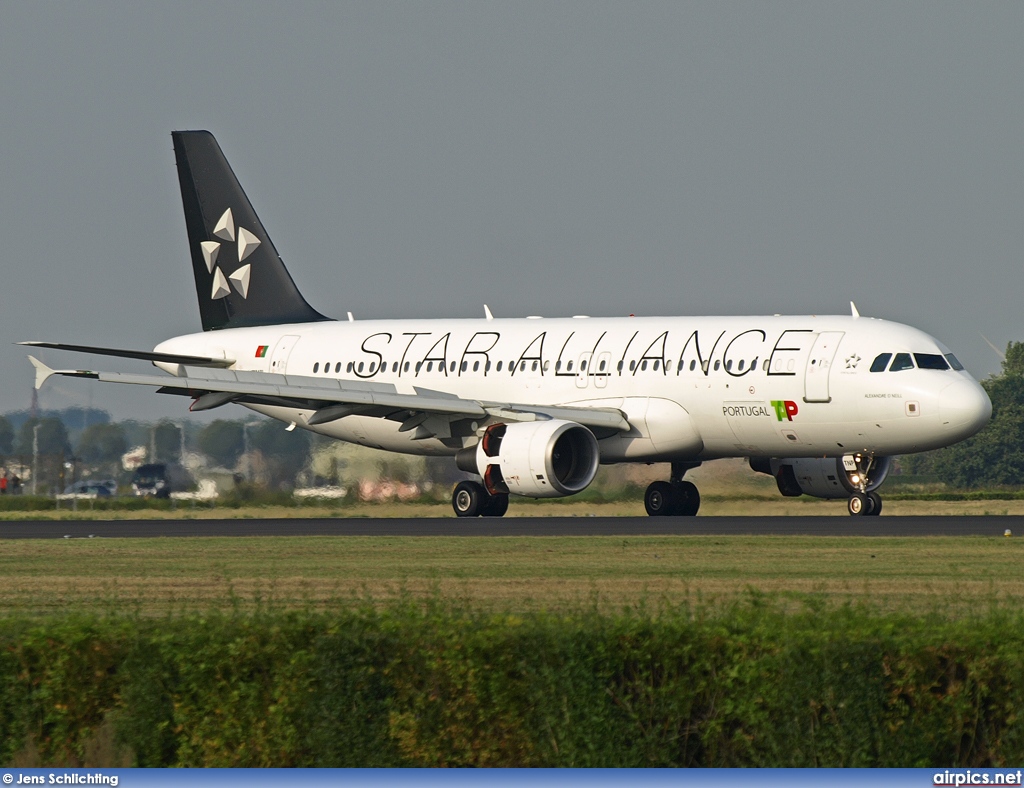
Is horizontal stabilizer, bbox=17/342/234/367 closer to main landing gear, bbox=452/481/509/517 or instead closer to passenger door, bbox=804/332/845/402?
main landing gear, bbox=452/481/509/517

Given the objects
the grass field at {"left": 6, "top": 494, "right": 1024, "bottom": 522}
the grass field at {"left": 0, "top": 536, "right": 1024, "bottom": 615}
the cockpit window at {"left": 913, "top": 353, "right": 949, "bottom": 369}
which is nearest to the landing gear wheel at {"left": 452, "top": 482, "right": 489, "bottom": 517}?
the grass field at {"left": 6, "top": 494, "right": 1024, "bottom": 522}

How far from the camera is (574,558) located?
74.0 feet

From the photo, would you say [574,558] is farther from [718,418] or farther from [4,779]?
[4,779]

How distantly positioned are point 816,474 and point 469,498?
751 cm

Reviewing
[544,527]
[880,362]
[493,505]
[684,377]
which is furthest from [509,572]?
[493,505]

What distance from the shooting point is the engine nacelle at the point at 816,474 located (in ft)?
116

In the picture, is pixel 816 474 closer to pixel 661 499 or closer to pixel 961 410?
pixel 661 499

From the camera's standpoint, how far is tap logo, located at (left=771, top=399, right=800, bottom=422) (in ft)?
107

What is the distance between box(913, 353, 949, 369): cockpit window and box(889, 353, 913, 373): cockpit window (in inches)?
5.4

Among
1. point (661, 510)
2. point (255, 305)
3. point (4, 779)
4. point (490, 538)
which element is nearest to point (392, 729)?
point (4, 779)

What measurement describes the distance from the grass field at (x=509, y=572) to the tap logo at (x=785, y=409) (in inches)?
271

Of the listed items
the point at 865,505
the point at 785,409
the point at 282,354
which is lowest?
the point at 865,505

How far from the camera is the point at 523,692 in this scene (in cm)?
A: 925

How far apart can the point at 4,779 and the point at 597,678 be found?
312 centimetres
